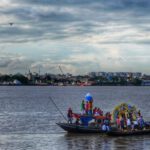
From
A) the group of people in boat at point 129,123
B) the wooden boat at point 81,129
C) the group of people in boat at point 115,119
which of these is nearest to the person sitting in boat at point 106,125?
the group of people in boat at point 115,119

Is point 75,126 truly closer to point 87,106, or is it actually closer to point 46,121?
point 87,106

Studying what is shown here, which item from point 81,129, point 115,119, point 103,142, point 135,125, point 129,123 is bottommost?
point 103,142

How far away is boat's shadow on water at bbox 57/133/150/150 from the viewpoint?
127 feet

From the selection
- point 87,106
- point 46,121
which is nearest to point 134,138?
point 87,106

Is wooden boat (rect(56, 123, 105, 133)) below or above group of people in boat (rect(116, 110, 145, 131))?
below

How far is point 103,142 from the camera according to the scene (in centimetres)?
4088

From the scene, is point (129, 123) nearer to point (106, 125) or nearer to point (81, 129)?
point (106, 125)

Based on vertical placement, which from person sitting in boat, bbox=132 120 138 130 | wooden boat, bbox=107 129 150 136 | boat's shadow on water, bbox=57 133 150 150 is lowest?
boat's shadow on water, bbox=57 133 150 150

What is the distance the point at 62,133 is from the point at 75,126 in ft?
9.42

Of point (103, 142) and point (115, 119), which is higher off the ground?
point (115, 119)

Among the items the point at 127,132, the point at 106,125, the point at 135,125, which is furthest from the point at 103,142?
the point at 135,125

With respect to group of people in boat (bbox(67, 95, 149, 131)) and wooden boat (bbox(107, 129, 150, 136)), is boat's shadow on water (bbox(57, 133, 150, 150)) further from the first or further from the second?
group of people in boat (bbox(67, 95, 149, 131))

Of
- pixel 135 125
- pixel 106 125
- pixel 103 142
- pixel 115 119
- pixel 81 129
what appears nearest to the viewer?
pixel 103 142

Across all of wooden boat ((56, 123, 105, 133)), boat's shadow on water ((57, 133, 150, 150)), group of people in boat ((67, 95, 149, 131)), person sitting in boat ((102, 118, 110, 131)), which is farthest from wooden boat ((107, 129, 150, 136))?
wooden boat ((56, 123, 105, 133))
